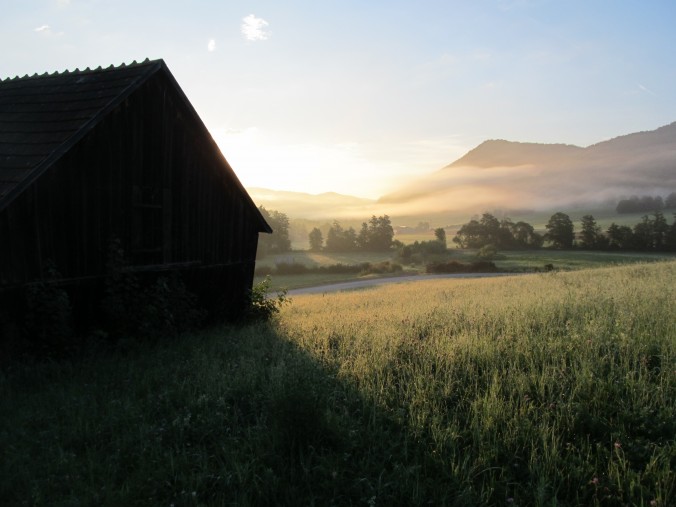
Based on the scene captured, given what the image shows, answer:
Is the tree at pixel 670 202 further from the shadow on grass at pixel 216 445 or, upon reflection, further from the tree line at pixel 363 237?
the shadow on grass at pixel 216 445

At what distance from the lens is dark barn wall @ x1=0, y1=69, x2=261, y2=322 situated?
866cm

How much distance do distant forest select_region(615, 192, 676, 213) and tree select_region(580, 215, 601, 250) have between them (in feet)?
196

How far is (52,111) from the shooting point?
10305 mm

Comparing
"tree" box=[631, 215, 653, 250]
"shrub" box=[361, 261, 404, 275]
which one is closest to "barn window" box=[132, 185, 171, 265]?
"shrub" box=[361, 261, 404, 275]

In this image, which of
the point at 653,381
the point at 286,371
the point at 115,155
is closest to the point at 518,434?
the point at 653,381

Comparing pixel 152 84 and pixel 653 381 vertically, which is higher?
pixel 152 84

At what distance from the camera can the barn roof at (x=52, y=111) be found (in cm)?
862

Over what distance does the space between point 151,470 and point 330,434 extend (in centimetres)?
169

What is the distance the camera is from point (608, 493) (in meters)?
3.67

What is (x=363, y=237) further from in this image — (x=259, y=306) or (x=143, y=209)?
(x=143, y=209)

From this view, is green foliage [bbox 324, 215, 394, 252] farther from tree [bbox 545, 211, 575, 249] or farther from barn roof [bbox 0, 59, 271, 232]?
barn roof [bbox 0, 59, 271, 232]

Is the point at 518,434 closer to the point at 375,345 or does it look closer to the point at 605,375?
the point at 605,375

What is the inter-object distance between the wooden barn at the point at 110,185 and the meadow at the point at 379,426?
108 inches

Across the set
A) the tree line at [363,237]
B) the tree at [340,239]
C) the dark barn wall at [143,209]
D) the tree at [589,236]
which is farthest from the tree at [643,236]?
the dark barn wall at [143,209]
